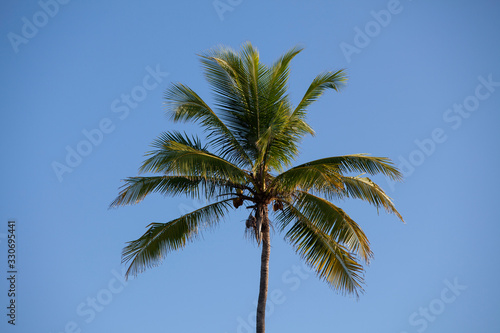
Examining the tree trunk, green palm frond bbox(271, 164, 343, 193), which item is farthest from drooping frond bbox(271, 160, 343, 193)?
the tree trunk

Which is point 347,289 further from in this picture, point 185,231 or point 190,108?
point 190,108

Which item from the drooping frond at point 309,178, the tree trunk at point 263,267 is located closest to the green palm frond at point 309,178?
the drooping frond at point 309,178

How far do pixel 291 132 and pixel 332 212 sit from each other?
224 centimetres

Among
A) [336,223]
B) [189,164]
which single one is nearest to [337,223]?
[336,223]

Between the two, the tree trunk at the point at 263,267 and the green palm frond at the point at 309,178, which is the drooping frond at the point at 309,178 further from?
the tree trunk at the point at 263,267

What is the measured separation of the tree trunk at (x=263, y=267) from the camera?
15.6 metres

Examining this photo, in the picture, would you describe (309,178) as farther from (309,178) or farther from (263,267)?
(263,267)

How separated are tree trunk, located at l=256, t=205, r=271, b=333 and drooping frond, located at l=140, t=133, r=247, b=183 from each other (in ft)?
3.12

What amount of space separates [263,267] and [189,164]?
3.14 m

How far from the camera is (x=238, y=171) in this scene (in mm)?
15531

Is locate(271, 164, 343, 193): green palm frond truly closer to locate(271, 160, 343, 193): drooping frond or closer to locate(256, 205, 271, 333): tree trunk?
locate(271, 160, 343, 193): drooping frond

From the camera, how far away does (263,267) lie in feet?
52.7

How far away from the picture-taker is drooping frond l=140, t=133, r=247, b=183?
14766 millimetres

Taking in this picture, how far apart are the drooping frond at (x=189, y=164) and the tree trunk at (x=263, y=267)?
0.95 m
